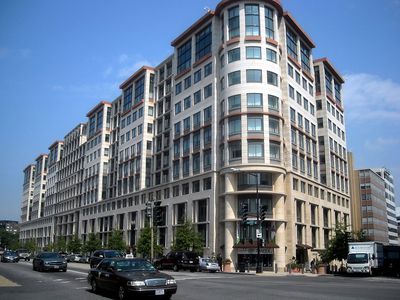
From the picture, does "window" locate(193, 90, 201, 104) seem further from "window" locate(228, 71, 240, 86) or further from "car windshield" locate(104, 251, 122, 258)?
"car windshield" locate(104, 251, 122, 258)

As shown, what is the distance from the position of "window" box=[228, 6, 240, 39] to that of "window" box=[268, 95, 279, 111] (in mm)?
10657

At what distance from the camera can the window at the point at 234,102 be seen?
5741cm

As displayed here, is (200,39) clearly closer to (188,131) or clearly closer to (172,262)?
(188,131)

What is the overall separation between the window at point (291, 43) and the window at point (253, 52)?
10.5 meters

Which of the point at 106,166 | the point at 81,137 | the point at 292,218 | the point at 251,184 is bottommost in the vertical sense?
the point at 292,218

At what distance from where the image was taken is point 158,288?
1359 centimetres

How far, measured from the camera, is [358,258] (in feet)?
133

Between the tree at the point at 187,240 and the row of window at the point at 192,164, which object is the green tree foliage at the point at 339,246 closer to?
the tree at the point at 187,240

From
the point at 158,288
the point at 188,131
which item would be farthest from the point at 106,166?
the point at 158,288

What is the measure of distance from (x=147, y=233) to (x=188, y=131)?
17.5m

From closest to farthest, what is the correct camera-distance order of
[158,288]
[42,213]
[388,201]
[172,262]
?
[158,288] → [172,262] → [388,201] → [42,213]

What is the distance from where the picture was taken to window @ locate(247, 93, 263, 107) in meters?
56.7

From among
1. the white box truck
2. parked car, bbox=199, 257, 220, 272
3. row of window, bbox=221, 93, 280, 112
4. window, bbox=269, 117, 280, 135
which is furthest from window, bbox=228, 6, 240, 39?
the white box truck

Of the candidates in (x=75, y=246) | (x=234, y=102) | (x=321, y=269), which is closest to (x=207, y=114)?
(x=234, y=102)
